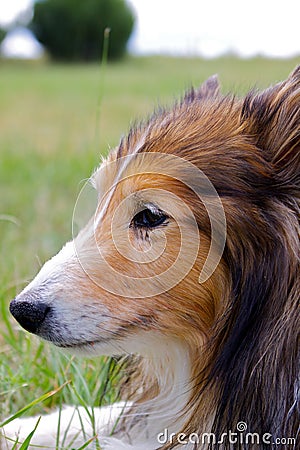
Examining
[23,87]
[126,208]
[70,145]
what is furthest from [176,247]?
[23,87]

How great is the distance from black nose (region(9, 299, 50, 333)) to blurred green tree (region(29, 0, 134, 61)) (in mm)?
27770

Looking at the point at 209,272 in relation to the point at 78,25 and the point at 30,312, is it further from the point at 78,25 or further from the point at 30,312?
the point at 78,25

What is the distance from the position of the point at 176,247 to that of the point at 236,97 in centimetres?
59

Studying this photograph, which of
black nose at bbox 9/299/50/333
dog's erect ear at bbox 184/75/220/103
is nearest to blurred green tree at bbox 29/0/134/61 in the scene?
dog's erect ear at bbox 184/75/220/103

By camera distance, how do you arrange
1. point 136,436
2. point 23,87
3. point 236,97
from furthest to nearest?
point 23,87, point 136,436, point 236,97

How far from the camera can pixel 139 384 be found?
2.45 m

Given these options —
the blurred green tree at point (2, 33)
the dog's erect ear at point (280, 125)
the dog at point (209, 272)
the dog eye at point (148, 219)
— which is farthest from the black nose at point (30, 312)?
the blurred green tree at point (2, 33)

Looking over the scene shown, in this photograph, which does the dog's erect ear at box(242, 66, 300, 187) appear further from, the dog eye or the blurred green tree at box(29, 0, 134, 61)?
the blurred green tree at box(29, 0, 134, 61)

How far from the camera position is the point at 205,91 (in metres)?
2.39

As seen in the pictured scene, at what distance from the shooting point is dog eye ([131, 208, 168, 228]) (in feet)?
6.38

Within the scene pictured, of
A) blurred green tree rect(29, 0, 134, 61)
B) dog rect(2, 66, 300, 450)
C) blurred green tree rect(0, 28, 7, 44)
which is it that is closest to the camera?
dog rect(2, 66, 300, 450)

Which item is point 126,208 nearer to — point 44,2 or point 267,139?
point 267,139

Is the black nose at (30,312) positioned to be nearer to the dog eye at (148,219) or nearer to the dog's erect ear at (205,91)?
the dog eye at (148,219)

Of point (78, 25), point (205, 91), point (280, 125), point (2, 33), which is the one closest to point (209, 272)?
point (280, 125)
